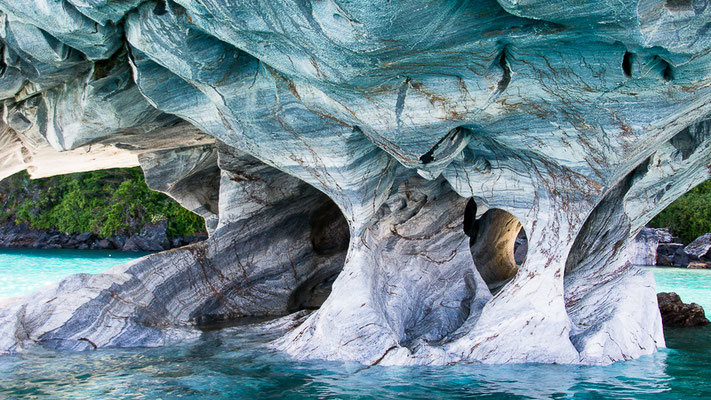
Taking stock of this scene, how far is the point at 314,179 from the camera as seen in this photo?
28.8ft

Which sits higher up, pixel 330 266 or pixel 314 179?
pixel 314 179

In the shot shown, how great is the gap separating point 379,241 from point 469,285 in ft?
4.82

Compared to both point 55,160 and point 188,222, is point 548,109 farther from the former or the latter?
point 188,222

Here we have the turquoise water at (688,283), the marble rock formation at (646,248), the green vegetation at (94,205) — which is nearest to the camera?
the turquoise water at (688,283)

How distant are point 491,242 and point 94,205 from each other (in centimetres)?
2708

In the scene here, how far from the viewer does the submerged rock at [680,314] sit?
35.5ft

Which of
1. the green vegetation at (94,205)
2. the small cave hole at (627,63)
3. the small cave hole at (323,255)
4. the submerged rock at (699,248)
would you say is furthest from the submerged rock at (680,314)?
the green vegetation at (94,205)

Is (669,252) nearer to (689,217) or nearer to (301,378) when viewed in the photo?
(689,217)

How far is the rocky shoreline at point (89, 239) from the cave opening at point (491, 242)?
21.5 metres

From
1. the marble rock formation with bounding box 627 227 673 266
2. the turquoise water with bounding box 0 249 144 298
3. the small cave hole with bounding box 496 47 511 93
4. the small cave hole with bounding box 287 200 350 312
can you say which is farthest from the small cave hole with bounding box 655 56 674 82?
the marble rock formation with bounding box 627 227 673 266

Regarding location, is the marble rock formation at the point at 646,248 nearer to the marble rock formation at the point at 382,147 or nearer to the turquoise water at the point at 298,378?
the marble rock formation at the point at 382,147

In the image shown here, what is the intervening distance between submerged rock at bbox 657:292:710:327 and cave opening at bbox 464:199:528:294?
2.64 metres

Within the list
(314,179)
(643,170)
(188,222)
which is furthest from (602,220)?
(188,222)

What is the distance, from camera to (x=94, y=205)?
112 feet
